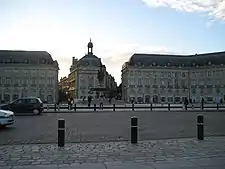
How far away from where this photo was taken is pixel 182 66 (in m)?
146

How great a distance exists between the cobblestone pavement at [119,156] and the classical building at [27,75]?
404 ft

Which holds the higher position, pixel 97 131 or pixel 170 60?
pixel 170 60

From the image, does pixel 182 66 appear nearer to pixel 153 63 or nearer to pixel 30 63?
pixel 153 63

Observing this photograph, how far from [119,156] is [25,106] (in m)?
27.1

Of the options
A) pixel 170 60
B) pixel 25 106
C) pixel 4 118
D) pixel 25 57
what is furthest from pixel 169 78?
pixel 4 118

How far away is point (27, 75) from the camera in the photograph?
5310 inches

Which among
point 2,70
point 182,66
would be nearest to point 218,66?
point 182,66

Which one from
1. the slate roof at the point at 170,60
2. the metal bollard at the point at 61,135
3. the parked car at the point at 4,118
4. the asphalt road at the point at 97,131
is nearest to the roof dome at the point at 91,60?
the slate roof at the point at 170,60

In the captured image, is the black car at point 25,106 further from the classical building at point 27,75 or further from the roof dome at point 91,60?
the classical building at point 27,75

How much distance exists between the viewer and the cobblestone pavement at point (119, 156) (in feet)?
26.1

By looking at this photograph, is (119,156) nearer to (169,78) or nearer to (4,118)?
(4,118)

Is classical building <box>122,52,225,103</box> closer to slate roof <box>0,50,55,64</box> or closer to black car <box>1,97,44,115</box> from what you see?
slate roof <box>0,50,55,64</box>

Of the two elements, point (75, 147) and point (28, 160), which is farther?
point (75, 147)

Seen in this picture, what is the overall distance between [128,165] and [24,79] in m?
132
